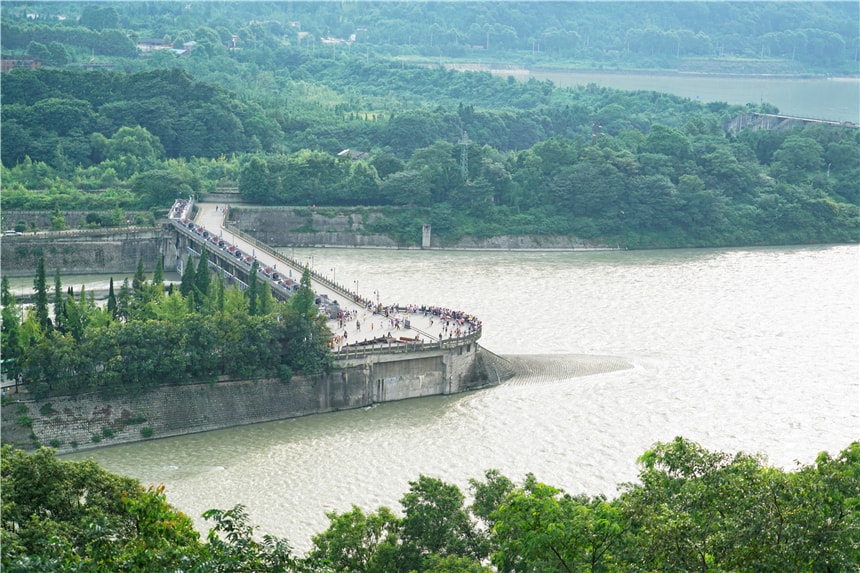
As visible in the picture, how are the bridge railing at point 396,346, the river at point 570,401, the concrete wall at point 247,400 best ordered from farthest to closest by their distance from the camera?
the bridge railing at point 396,346 < the concrete wall at point 247,400 < the river at point 570,401

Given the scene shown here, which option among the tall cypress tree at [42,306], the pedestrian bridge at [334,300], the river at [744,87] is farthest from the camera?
the river at [744,87]

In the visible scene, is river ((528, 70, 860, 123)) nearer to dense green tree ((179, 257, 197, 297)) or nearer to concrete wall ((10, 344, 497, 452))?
concrete wall ((10, 344, 497, 452))

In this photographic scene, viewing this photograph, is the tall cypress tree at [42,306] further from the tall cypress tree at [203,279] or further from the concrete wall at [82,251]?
the concrete wall at [82,251]

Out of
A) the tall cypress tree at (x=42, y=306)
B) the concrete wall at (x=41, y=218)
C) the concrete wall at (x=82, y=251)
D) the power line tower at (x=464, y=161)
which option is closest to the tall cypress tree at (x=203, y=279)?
the tall cypress tree at (x=42, y=306)

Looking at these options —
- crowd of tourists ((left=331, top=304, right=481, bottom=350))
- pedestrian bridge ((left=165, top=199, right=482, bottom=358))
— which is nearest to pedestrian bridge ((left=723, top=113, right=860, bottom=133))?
pedestrian bridge ((left=165, top=199, right=482, bottom=358))

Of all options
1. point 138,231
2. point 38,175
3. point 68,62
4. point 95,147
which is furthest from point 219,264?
point 68,62

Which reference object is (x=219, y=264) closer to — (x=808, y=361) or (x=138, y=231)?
(x=138, y=231)

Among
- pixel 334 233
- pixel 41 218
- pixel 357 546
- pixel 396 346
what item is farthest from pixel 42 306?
pixel 334 233
